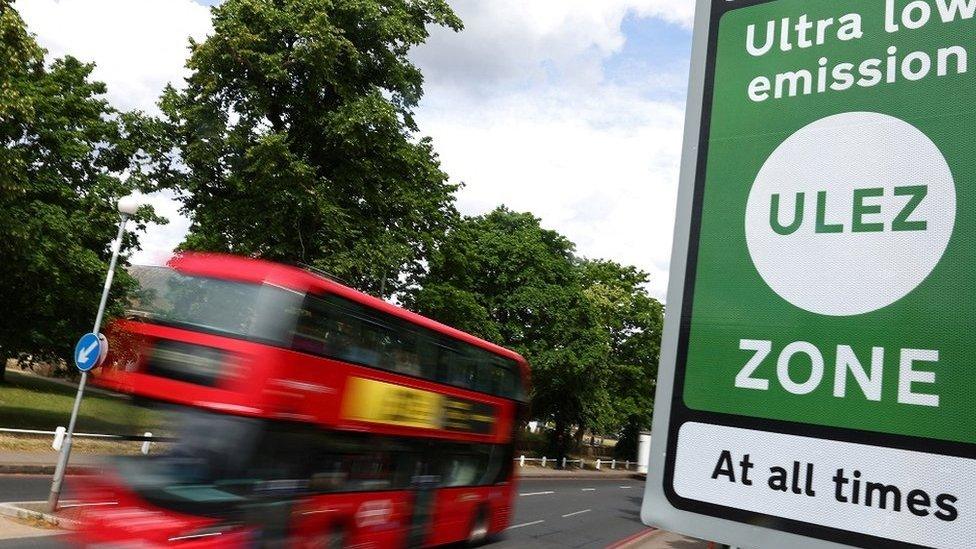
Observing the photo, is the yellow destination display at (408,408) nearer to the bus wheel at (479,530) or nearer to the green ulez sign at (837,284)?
the bus wheel at (479,530)

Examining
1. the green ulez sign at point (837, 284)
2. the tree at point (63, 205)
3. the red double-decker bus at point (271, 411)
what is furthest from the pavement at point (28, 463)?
the green ulez sign at point (837, 284)

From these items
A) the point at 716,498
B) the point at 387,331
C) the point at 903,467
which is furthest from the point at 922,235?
the point at 387,331

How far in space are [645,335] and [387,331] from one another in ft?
126

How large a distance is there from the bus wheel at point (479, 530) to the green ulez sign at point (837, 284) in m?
13.7

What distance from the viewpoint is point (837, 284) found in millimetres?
1391

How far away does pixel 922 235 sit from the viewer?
4.32 ft

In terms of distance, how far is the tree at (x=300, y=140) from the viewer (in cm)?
1812

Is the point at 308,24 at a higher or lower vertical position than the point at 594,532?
higher

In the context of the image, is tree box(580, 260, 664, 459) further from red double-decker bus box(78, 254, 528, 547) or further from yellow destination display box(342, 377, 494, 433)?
red double-decker bus box(78, 254, 528, 547)

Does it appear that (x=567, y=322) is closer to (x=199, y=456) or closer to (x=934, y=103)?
(x=199, y=456)

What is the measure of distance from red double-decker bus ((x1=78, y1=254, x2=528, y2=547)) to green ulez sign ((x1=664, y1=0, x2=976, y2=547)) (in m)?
7.69

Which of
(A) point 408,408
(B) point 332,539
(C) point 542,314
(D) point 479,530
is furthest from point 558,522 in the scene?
(C) point 542,314

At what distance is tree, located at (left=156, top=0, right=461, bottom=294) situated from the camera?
18.1 meters

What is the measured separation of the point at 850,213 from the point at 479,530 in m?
14.4
